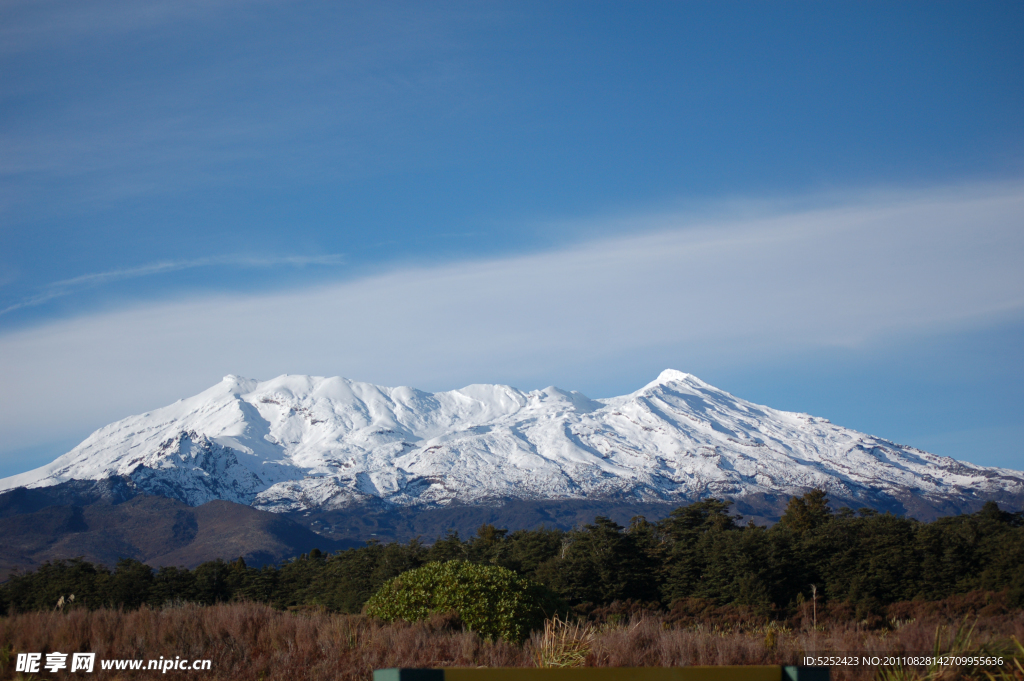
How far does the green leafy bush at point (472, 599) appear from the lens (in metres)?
11.9

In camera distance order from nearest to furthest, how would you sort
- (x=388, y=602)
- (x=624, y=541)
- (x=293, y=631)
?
1. (x=293, y=631)
2. (x=388, y=602)
3. (x=624, y=541)

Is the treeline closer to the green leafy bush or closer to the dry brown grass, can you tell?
the green leafy bush

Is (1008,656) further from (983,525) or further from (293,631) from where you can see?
(983,525)

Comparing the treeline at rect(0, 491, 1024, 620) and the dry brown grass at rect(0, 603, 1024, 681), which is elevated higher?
the dry brown grass at rect(0, 603, 1024, 681)

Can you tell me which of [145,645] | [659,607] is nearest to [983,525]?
[659,607]

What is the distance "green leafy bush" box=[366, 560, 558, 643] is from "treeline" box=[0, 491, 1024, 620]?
1534 centimetres

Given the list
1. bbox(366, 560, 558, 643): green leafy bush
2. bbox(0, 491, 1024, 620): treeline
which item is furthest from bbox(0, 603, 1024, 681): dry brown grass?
bbox(0, 491, 1024, 620): treeline

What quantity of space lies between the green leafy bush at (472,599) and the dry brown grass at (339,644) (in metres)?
0.74

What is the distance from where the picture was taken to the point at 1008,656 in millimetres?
7957

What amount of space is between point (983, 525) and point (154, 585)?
1570 inches

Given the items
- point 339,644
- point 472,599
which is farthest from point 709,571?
point 339,644

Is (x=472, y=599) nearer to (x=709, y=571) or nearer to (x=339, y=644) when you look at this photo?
(x=339, y=644)

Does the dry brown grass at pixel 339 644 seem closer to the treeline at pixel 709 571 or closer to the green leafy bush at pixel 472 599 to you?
the green leafy bush at pixel 472 599

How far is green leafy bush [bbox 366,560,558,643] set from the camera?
470 inches
